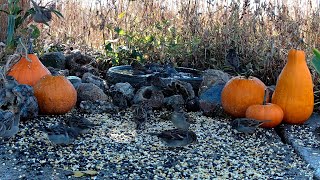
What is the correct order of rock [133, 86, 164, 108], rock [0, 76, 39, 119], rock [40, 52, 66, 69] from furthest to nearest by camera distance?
rock [40, 52, 66, 69] < rock [133, 86, 164, 108] < rock [0, 76, 39, 119]

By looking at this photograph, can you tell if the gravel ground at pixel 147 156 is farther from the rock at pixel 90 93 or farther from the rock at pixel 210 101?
the rock at pixel 90 93

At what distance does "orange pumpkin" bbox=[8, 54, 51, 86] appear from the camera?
181 inches

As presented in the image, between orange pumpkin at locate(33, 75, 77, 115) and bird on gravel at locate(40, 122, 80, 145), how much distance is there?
720mm

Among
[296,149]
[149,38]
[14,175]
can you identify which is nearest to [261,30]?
[149,38]

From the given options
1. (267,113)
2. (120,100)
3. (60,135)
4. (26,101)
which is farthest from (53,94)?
(267,113)

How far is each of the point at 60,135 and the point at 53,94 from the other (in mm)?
849

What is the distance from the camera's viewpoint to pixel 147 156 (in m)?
3.57

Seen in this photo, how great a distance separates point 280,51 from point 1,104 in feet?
9.13

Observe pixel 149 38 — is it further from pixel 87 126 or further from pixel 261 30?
pixel 87 126

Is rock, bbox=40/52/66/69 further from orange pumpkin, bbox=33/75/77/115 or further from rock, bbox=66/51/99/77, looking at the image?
orange pumpkin, bbox=33/75/77/115

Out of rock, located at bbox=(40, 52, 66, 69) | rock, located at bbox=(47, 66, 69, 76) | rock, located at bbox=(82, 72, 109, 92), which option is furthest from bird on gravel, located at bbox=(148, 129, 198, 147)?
rock, located at bbox=(40, 52, 66, 69)

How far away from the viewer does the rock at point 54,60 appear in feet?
19.6

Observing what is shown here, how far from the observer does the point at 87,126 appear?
394 cm

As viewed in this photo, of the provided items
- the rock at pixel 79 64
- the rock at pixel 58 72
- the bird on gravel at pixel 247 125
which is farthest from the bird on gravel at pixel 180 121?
the rock at pixel 79 64
